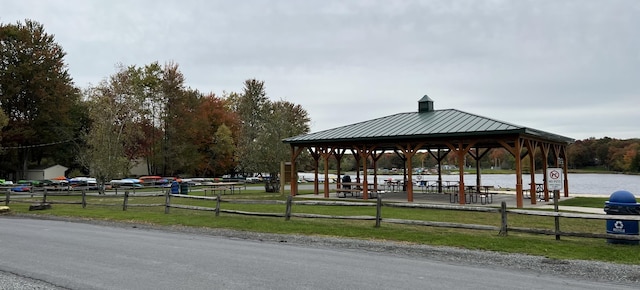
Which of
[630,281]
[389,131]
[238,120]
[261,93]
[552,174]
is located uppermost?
[261,93]

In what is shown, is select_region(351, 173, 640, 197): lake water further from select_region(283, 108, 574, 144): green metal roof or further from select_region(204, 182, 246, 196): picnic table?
select_region(204, 182, 246, 196): picnic table

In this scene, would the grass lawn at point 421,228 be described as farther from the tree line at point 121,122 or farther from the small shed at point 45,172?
the small shed at point 45,172

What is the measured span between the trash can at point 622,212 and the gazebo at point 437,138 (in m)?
8.58

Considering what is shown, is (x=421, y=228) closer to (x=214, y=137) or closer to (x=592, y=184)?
(x=592, y=184)

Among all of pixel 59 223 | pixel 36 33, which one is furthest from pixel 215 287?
pixel 36 33

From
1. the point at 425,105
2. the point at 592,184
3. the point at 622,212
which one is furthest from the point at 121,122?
the point at 592,184

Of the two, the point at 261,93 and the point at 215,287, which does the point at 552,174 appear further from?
the point at 261,93

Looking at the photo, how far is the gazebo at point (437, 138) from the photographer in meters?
19.1

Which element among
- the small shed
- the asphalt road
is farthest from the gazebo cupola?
the small shed

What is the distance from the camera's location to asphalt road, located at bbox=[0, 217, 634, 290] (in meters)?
6.33

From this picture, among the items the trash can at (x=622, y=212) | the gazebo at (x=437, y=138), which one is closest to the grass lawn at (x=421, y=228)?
the trash can at (x=622, y=212)

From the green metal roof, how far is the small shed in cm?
3564

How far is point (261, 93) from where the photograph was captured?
59062 mm

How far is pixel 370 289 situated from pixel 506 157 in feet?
335
